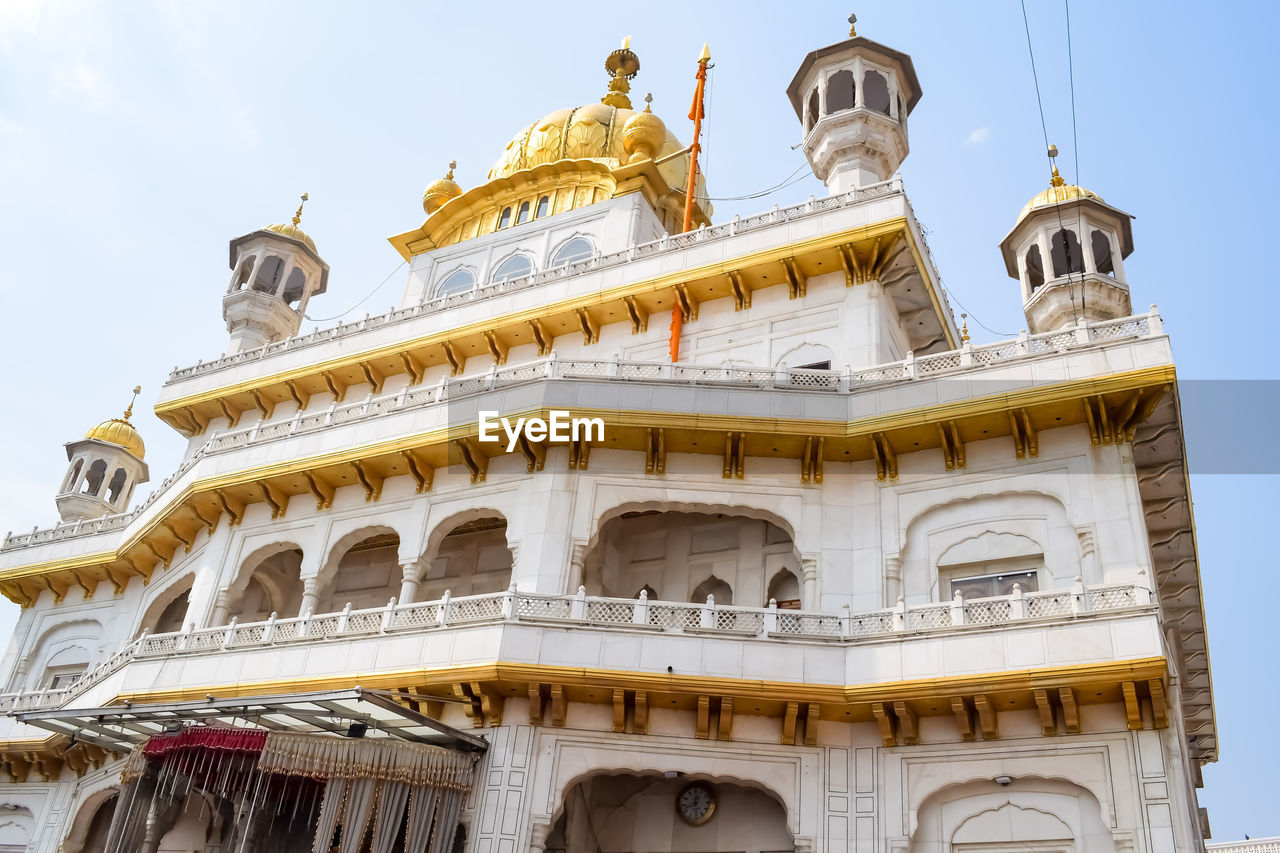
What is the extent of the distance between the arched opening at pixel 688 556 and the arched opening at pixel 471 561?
227 cm

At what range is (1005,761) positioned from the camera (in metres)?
13.2

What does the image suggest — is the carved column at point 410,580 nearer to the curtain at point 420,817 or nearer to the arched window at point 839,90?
the curtain at point 420,817

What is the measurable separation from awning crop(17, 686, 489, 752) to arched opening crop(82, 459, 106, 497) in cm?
1680

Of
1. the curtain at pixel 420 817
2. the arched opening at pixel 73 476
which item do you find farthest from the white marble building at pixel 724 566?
the arched opening at pixel 73 476

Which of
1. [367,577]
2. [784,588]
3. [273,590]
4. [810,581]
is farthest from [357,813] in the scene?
[273,590]

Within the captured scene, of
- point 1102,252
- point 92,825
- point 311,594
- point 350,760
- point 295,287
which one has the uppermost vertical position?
point 295,287

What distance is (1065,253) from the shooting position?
21.7 m

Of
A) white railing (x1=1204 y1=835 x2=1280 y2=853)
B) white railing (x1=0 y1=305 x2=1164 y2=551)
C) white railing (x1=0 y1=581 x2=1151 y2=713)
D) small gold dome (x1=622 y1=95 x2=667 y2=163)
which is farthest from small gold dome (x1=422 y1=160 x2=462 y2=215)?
white railing (x1=1204 y1=835 x2=1280 y2=853)

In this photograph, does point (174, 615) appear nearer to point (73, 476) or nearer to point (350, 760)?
point (73, 476)

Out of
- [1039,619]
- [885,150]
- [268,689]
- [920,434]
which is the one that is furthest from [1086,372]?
[268,689]

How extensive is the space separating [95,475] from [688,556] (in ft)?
67.9

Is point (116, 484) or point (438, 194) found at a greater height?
point (438, 194)

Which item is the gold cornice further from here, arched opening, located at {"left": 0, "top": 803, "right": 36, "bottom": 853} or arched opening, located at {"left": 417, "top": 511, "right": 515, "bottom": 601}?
arched opening, located at {"left": 0, "top": 803, "right": 36, "bottom": 853}

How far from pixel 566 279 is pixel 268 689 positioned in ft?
34.2
